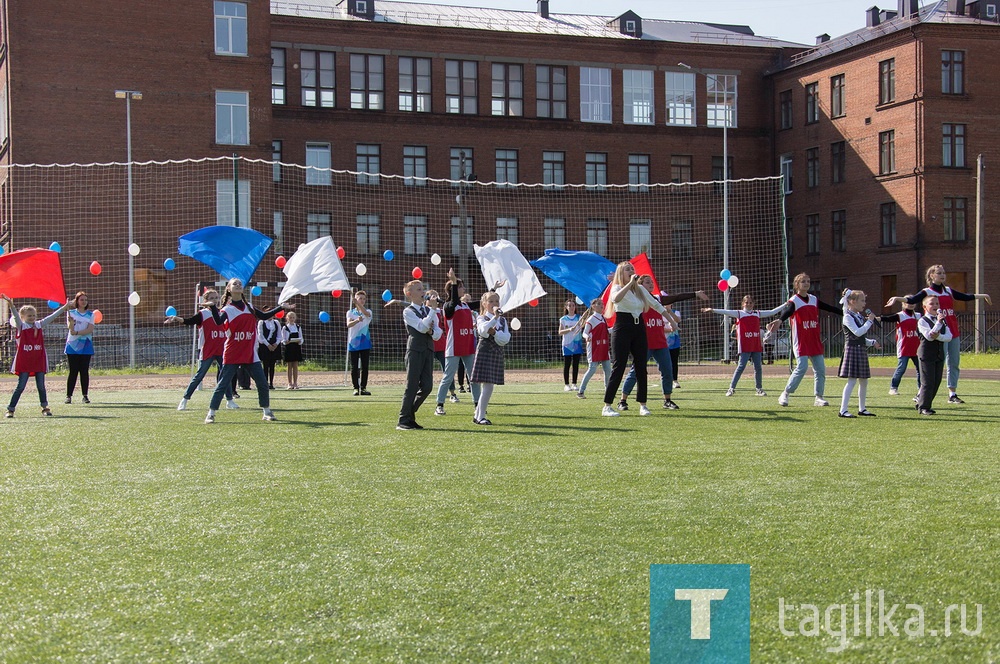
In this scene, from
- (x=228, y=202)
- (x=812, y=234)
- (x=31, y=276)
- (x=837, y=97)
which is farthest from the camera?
(x=812, y=234)

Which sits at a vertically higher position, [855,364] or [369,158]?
[369,158]

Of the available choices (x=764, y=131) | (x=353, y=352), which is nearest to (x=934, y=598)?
Result: (x=353, y=352)

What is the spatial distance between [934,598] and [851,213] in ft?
157

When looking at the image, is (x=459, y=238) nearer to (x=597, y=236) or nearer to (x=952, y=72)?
(x=597, y=236)

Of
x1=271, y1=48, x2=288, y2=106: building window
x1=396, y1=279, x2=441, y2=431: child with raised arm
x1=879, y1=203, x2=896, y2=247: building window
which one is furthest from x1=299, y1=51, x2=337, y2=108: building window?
x1=396, y1=279, x2=441, y2=431: child with raised arm

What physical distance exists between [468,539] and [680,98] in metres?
50.8

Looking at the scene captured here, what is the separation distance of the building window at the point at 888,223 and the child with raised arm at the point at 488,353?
38662 mm

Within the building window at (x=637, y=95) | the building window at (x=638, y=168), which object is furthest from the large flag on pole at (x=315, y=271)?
the building window at (x=637, y=95)

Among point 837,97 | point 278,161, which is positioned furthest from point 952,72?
point 278,161

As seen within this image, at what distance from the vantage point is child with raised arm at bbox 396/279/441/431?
12.3 m

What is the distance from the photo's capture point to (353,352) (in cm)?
2077

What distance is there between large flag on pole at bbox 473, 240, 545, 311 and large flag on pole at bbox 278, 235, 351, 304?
2716 millimetres

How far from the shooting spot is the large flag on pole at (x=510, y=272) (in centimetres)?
1948

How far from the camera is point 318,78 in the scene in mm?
49375
